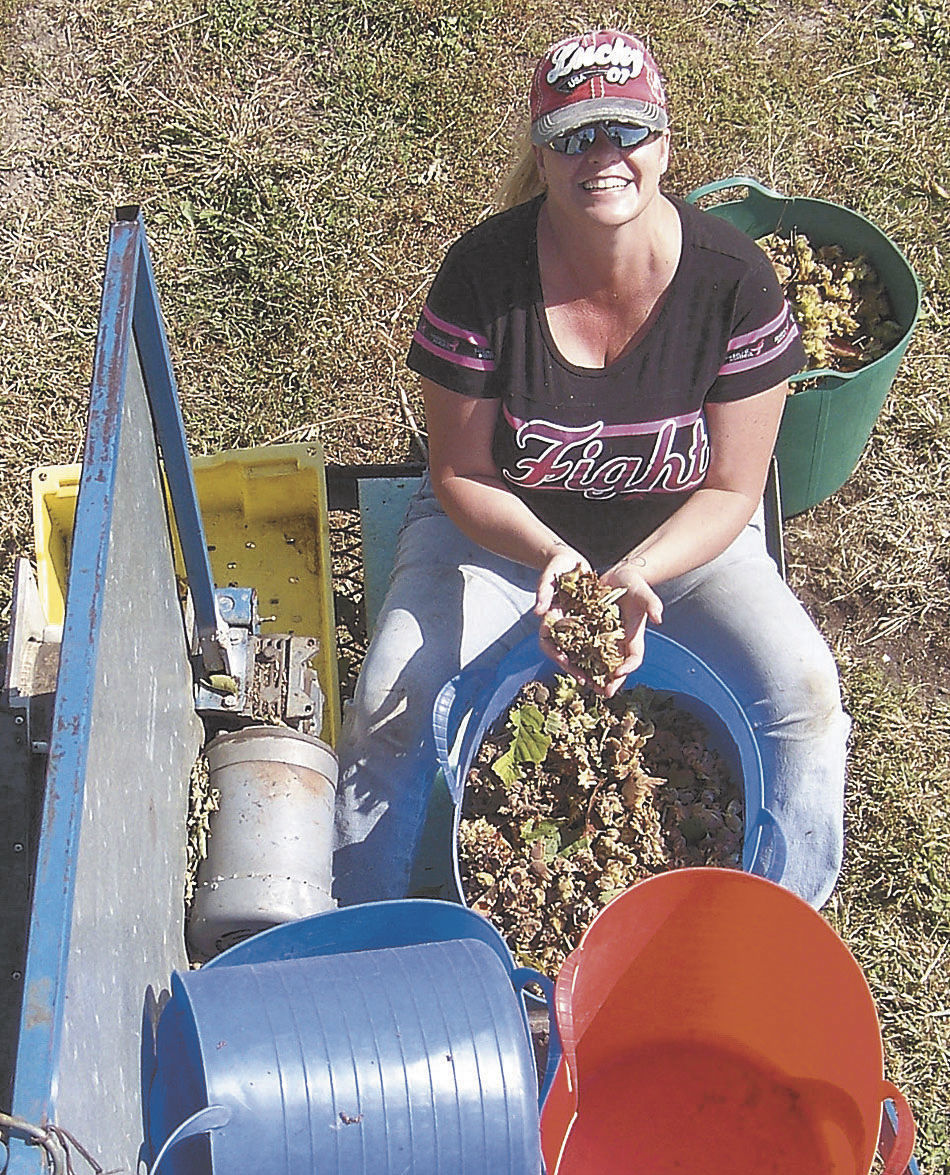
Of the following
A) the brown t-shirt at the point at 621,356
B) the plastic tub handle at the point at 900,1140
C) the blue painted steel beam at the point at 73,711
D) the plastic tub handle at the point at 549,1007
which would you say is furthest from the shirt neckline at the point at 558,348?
the plastic tub handle at the point at 900,1140

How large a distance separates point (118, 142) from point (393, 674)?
194 cm

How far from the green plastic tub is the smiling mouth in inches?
30.0

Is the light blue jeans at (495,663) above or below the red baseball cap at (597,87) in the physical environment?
below

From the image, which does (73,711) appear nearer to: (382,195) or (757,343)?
(757,343)

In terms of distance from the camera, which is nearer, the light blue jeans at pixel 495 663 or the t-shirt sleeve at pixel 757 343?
the t-shirt sleeve at pixel 757 343

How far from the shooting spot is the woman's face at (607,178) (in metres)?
1.85

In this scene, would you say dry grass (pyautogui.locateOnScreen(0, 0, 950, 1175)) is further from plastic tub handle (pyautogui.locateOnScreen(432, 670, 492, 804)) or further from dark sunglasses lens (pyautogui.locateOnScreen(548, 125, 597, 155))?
dark sunglasses lens (pyautogui.locateOnScreen(548, 125, 597, 155))

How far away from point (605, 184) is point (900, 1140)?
1357mm

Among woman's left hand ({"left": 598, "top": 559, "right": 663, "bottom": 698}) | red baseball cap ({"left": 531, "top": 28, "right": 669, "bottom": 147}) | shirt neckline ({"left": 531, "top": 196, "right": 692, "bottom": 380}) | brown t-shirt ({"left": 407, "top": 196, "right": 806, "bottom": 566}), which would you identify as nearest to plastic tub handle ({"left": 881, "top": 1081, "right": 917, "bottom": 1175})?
woman's left hand ({"left": 598, "top": 559, "right": 663, "bottom": 698})

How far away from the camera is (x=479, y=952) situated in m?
1.57

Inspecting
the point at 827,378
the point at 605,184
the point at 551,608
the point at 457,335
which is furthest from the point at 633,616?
the point at 827,378

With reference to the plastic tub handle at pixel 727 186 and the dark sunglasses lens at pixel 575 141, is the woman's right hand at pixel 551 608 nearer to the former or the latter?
the dark sunglasses lens at pixel 575 141

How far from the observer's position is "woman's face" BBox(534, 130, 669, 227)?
1847 mm

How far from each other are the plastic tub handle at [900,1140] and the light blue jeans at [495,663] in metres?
0.51
